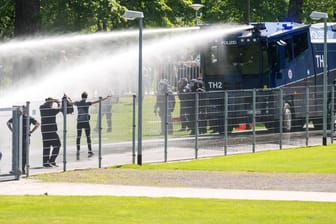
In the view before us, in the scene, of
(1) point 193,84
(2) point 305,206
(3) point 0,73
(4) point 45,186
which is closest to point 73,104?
(4) point 45,186

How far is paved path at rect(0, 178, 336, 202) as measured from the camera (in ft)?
70.1

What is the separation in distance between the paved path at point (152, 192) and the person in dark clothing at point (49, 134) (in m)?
3.44

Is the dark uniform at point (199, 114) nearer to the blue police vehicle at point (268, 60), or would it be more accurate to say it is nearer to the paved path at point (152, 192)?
the blue police vehicle at point (268, 60)

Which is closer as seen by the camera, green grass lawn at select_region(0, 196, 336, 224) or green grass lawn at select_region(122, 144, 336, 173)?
green grass lawn at select_region(0, 196, 336, 224)

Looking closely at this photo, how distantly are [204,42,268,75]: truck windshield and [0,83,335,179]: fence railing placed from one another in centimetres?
251

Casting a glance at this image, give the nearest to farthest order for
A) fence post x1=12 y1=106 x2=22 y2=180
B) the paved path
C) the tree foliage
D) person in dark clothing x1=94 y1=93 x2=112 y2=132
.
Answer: the paved path < fence post x1=12 y1=106 x2=22 y2=180 < person in dark clothing x1=94 y1=93 x2=112 y2=132 < the tree foliage

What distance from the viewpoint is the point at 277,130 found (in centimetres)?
3534

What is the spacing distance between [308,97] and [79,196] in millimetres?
Result: 16787

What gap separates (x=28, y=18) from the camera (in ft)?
128

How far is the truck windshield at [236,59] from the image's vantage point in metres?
39.6

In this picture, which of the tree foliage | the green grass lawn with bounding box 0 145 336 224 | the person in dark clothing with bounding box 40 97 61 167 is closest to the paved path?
the green grass lawn with bounding box 0 145 336 224

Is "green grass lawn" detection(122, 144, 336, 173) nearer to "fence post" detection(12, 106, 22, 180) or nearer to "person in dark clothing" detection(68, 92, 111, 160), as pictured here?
"person in dark clothing" detection(68, 92, 111, 160)

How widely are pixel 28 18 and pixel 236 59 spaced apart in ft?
23.9

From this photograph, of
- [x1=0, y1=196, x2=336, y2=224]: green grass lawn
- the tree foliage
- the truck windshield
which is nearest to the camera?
[x1=0, y1=196, x2=336, y2=224]: green grass lawn
